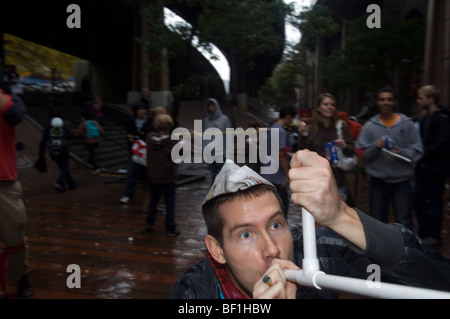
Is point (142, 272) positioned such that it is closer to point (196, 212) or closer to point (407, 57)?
point (196, 212)

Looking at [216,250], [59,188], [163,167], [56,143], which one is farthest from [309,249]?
[59,188]

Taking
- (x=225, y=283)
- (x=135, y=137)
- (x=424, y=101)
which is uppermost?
(x=424, y=101)

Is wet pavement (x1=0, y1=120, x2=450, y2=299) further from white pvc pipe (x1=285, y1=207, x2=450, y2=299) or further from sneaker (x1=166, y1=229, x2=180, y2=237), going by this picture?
white pvc pipe (x1=285, y1=207, x2=450, y2=299)

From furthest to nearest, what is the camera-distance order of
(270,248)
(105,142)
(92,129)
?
(105,142) → (92,129) → (270,248)

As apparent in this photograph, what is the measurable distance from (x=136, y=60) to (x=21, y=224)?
1534 cm

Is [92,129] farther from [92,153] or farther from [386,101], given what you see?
[386,101]

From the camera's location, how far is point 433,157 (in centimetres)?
491

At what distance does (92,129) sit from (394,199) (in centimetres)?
858

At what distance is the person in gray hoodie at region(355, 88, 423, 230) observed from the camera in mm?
4145

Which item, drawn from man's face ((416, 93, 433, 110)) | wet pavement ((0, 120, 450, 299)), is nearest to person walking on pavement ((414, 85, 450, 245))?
man's face ((416, 93, 433, 110))

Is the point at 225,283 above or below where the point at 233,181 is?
below

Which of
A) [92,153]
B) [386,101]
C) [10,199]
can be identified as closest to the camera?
[10,199]

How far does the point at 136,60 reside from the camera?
17.9 meters

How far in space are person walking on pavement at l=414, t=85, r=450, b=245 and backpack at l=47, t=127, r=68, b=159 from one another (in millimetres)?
7125
